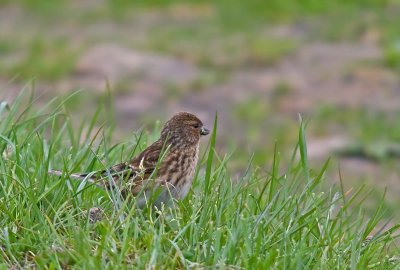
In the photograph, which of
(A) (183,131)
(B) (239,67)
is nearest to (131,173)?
(A) (183,131)

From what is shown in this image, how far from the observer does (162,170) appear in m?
6.52

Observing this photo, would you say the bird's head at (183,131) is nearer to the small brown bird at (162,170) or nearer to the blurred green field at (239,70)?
the small brown bird at (162,170)

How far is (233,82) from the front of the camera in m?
16.1

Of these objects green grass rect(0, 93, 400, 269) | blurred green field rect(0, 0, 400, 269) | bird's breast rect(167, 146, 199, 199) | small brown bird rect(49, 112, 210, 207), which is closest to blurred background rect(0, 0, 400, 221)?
blurred green field rect(0, 0, 400, 269)

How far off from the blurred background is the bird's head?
4860mm

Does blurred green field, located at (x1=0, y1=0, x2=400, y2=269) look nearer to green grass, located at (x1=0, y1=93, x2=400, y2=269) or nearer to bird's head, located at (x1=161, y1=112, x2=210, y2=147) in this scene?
bird's head, located at (x1=161, y1=112, x2=210, y2=147)

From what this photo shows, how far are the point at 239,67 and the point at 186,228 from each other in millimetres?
11169

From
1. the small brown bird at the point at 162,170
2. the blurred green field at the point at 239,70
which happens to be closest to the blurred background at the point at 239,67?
the blurred green field at the point at 239,70

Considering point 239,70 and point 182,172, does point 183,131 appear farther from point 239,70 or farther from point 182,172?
point 239,70

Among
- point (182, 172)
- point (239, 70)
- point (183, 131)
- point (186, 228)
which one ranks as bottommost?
point (239, 70)

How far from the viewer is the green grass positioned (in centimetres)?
552

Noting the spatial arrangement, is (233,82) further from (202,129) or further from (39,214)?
(39,214)

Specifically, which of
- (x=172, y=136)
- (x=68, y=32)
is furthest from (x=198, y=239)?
(x=68, y=32)

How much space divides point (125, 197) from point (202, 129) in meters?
0.95
